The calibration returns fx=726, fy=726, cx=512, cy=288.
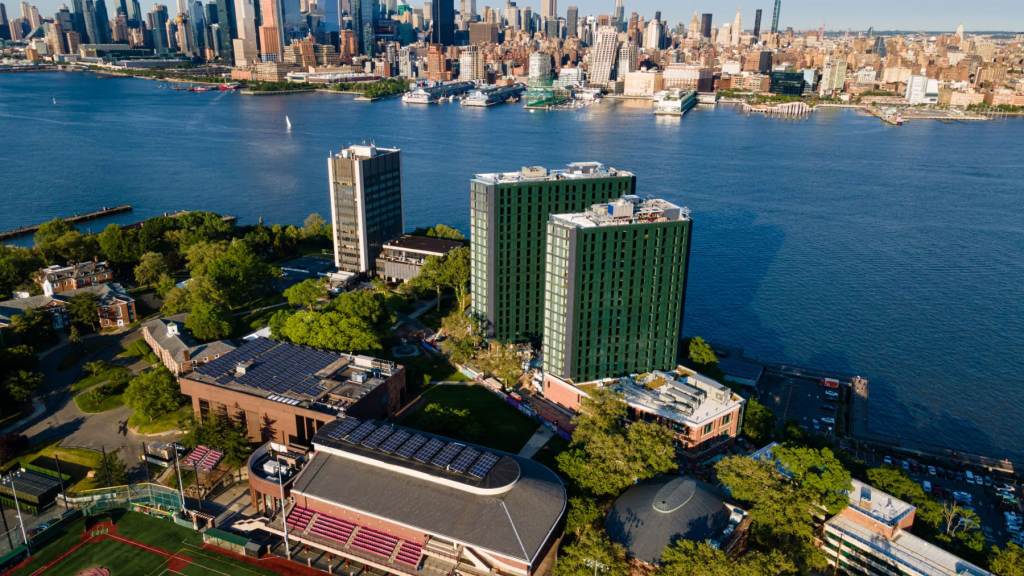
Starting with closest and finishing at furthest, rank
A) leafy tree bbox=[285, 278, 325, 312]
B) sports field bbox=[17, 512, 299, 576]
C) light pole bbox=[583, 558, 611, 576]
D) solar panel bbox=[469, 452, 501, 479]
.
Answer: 1. light pole bbox=[583, 558, 611, 576]
2. sports field bbox=[17, 512, 299, 576]
3. solar panel bbox=[469, 452, 501, 479]
4. leafy tree bbox=[285, 278, 325, 312]

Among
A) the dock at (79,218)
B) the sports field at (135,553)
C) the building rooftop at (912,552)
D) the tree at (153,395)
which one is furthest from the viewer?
the dock at (79,218)

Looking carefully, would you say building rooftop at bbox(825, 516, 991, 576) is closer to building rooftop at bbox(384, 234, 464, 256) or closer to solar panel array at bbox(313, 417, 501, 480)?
solar panel array at bbox(313, 417, 501, 480)

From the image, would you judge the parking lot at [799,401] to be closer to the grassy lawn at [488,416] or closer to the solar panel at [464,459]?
the grassy lawn at [488,416]

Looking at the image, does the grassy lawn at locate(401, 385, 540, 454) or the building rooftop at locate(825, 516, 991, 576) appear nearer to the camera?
the building rooftop at locate(825, 516, 991, 576)

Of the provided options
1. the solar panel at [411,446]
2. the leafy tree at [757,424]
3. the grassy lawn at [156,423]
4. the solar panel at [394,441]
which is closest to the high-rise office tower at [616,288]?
the leafy tree at [757,424]

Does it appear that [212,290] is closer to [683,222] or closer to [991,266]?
[683,222]

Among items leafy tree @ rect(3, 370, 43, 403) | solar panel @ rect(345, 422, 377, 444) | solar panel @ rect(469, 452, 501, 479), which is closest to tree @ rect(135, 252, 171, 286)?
leafy tree @ rect(3, 370, 43, 403)
